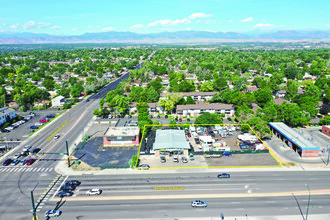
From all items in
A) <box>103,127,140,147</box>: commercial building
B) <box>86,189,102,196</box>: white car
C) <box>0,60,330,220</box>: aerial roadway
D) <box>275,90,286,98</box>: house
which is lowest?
<box>0,60,330,220</box>: aerial roadway

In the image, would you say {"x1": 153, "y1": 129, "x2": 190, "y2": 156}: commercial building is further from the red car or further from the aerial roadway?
the red car

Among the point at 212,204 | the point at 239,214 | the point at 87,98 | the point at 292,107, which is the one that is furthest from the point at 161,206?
the point at 87,98

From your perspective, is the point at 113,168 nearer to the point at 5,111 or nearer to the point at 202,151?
the point at 202,151

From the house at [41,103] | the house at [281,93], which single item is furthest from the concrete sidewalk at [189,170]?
the house at [41,103]

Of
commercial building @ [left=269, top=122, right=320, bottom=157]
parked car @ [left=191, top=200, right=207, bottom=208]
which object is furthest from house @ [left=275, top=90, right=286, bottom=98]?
parked car @ [left=191, top=200, right=207, bottom=208]

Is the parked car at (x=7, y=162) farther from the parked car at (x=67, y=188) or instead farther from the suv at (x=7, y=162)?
the parked car at (x=67, y=188)

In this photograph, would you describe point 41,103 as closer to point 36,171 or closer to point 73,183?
point 36,171

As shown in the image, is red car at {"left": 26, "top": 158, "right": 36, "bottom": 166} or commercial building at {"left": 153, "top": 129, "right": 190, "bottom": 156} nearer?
red car at {"left": 26, "top": 158, "right": 36, "bottom": 166}
